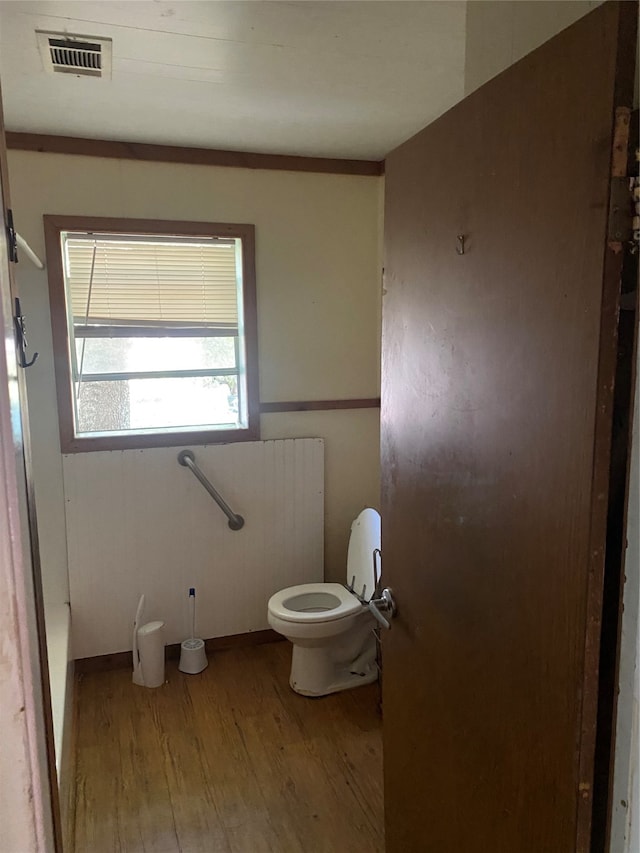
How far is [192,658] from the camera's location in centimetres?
299

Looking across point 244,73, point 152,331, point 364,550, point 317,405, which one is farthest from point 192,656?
point 244,73

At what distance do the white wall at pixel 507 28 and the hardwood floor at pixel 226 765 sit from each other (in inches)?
87.4

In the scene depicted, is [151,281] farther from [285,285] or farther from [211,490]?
[211,490]

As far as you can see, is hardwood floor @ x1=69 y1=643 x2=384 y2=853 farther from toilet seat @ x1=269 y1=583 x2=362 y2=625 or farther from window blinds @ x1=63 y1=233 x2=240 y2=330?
window blinds @ x1=63 y1=233 x2=240 y2=330

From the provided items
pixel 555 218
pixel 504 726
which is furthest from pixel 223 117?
pixel 504 726

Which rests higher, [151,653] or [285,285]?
[285,285]

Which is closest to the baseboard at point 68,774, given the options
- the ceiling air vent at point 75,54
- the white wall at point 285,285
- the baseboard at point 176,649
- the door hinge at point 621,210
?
the baseboard at point 176,649

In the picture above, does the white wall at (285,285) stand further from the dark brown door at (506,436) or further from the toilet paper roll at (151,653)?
the dark brown door at (506,436)

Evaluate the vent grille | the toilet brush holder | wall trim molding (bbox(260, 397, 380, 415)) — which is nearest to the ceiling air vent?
the vent grille

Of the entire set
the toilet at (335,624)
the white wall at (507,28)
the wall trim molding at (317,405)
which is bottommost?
the toilet at (335,624)

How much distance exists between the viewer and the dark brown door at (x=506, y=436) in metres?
0.90

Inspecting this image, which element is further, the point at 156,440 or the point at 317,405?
the point at 317,405

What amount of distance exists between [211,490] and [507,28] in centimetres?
223

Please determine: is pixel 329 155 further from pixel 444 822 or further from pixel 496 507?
pixel 444 822
